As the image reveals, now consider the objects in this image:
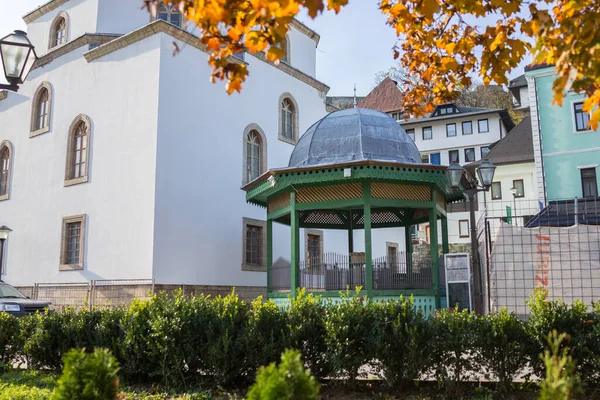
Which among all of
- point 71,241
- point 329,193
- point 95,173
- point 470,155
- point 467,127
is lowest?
point 71,241

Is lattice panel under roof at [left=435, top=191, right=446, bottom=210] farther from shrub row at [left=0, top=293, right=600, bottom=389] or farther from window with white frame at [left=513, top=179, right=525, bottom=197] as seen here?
window with white frame at [left=513, top=179, right=525, bottom=197]

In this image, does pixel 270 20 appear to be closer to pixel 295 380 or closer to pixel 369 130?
pixel 295 380

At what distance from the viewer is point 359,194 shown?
1325 cm

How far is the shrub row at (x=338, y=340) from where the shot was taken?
21.4ft

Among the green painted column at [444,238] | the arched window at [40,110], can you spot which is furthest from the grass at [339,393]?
the arched window at [40,110]

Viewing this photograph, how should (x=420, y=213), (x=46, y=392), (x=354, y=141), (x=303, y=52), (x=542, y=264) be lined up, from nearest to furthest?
1. (x=46, y=392)
2. (x=542, y=264)
3. (x=354, y=141)
4. (x=420, y=213)
5. (x=303, y=52)

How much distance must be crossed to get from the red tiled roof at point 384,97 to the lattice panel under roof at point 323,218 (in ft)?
130

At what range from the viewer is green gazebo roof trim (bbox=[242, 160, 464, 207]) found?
508 inches

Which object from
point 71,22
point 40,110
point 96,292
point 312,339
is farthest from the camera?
point 40,110

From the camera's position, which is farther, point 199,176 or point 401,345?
point 199,176

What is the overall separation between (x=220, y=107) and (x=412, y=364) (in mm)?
16368

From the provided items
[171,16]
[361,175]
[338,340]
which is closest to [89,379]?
[338,340]

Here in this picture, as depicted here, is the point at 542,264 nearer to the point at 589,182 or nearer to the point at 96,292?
the point at 96,292

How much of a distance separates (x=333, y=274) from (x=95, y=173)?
36.6ft
